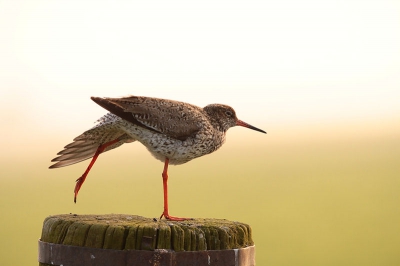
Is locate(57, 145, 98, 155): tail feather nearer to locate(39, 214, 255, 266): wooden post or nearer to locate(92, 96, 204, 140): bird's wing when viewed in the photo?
locate(92, 96, 204, 140): bird's wing

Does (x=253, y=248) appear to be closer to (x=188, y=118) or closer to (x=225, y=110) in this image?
(x=188, y=118)

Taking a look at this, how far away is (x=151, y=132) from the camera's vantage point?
720cm

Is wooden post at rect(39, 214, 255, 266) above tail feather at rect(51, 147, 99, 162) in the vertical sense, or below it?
below

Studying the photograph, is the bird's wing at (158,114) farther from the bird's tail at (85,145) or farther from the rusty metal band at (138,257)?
the rusty metal band at (138,257)

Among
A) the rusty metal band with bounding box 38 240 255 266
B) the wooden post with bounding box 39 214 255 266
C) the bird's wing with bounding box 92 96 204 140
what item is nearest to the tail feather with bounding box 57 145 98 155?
the bird's wing with bounding box 92 96 204 140

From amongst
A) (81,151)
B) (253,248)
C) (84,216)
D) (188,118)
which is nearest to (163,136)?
(188,118)

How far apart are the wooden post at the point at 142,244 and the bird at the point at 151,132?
1.88 m

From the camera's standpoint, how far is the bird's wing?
22.9ft

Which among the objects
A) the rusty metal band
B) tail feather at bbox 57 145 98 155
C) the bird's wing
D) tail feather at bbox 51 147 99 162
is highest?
the bird's wing

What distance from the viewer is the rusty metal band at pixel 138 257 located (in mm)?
4652

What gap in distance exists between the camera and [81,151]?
770cm

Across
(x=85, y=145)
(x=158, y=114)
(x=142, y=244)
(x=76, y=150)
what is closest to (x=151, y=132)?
(x=158, y=114)

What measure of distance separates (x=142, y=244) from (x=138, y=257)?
0.39 feet

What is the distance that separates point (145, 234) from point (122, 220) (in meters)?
0.80
